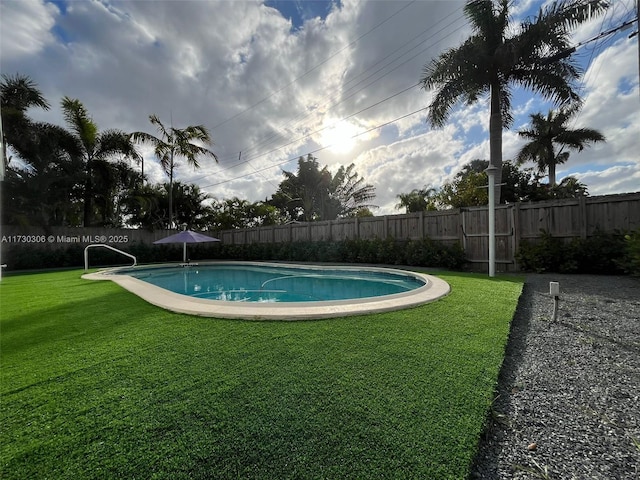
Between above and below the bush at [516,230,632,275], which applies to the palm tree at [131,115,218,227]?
above

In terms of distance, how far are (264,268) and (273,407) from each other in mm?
11316

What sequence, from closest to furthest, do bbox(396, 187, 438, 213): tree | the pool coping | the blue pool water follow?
the pool coping
the blue pool water
bbox(396, 187, 438, 213): tree

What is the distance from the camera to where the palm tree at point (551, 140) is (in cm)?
1969

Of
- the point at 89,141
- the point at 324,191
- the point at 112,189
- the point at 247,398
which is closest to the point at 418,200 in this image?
the point at 324,191

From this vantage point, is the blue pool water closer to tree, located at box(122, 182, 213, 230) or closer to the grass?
the grass

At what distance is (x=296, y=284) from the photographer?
346 inches

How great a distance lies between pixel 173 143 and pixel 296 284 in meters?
14.3

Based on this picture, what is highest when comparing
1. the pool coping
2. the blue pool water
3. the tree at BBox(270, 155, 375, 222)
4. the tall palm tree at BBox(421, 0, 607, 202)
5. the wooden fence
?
the tall palm tree at BBox(421, 0, 607, 202)

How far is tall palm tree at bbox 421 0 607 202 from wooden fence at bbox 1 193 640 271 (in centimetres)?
155

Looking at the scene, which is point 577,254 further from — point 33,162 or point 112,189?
point 33,162

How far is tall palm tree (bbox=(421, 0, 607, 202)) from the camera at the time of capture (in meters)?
9.02

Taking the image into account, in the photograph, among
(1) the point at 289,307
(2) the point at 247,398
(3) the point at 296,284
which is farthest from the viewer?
(3) the point at 296,284

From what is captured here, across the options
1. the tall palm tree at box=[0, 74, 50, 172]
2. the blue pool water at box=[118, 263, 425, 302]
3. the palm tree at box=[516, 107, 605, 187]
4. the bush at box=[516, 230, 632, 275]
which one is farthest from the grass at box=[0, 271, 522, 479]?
the palm tree at box=[516, 107, 605, 187]

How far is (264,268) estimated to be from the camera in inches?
507
